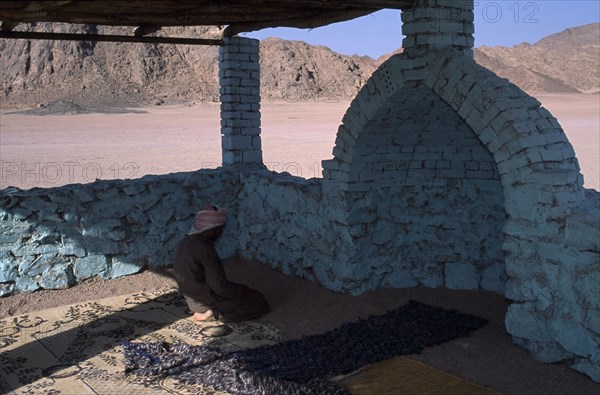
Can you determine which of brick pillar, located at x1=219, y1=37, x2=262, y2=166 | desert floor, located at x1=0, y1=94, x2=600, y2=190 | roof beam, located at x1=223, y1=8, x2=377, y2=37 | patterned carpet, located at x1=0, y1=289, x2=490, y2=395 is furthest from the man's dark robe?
desert floor, located at x1=0, y1=94, x2=600, y2=190

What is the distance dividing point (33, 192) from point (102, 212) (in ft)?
2.77

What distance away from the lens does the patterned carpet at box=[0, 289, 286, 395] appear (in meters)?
5.33

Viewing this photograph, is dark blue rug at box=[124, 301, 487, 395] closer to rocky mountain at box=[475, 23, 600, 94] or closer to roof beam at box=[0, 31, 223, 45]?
roof beam at box=[0, 31, 223, 45]

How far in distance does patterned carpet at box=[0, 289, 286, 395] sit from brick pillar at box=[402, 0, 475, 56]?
→ 3.29m

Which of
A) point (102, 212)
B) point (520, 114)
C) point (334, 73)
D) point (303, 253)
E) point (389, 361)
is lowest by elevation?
Answer: point (389, 361)

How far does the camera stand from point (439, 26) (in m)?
6.09

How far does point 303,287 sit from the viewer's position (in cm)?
777

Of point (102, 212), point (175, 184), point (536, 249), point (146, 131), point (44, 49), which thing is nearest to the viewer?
point (536, 249)

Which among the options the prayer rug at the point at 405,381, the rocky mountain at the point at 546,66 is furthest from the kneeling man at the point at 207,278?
the rocky mountain at the point at 546,66

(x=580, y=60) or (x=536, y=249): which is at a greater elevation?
(x=580, y=60)

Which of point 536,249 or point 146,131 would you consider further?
point 146,131

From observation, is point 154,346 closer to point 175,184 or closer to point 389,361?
point 389,361

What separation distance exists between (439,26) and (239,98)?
366cm

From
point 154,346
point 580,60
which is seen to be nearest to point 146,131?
point 154,346
